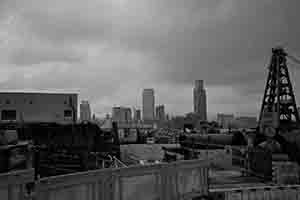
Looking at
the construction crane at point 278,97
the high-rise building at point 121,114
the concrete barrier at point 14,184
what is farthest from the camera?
the high-rise building at point 121,114

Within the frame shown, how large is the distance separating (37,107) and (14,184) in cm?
2991

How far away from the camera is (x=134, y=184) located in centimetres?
460

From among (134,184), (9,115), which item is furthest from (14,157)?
(9,115)

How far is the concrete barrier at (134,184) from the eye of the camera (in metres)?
3.81

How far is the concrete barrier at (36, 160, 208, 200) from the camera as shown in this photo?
12.5 feet

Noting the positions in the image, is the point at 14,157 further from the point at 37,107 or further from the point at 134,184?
the point at 37,107

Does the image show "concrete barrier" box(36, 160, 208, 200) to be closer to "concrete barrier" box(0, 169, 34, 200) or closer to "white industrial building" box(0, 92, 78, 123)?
"concrete barrier" box(0, 169, 34, 200)

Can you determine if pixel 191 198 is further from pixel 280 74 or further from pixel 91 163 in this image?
pixel 280 74

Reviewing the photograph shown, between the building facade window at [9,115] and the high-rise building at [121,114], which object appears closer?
the building facade window at [9,115]

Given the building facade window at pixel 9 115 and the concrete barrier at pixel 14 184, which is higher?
the concrete barrier at pixel 14 184

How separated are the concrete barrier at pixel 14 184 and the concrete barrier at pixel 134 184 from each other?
19 centimetres

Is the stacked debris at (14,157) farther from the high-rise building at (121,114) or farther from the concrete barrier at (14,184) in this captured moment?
the high-rise building at (121,114)

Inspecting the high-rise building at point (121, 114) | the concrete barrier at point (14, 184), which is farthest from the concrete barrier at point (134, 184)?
the high-rise building at point (121, 114)

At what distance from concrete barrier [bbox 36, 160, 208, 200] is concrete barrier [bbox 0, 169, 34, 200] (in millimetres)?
186
